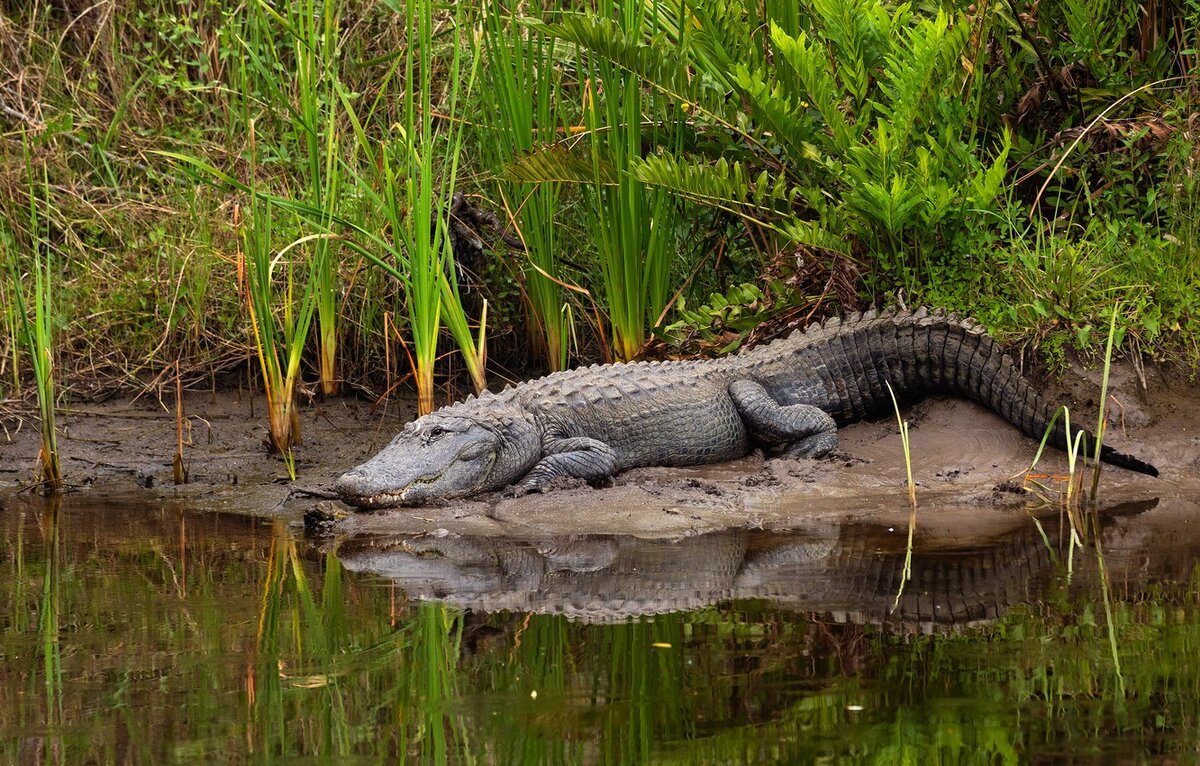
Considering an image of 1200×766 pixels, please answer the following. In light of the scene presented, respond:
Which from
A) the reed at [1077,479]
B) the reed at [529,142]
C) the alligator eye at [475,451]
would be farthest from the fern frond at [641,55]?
the reed at [1077,479]

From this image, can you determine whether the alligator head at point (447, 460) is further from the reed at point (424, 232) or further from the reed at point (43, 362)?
the reed at point (43, 362)

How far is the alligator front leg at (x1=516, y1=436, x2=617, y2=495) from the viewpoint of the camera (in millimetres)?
5629

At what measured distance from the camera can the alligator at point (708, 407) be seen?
5.57 m

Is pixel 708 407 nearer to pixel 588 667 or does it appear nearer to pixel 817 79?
pixel 817 79

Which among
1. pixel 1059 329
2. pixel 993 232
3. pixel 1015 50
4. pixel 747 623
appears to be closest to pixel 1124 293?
pixel 1059 329

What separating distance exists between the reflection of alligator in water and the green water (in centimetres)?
2

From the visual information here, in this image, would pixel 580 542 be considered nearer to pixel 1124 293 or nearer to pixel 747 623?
pixel 747 623

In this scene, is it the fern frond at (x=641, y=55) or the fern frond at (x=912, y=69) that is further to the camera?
the fern frond at (x=641, y=55)

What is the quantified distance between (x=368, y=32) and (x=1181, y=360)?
19.5ft

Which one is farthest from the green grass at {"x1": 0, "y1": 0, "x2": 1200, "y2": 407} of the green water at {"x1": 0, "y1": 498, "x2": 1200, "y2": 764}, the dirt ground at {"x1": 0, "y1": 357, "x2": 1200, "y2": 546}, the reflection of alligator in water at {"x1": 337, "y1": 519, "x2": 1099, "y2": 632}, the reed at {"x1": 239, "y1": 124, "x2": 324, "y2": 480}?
the green water at {"x1": 0, "y1": 498, "x2": 1200, "y2": 764}

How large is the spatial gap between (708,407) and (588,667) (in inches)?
132

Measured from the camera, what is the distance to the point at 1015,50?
21.5 ft

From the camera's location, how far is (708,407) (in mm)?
6070

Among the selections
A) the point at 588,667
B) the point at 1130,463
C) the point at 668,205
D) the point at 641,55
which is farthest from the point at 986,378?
the point at 588,667
